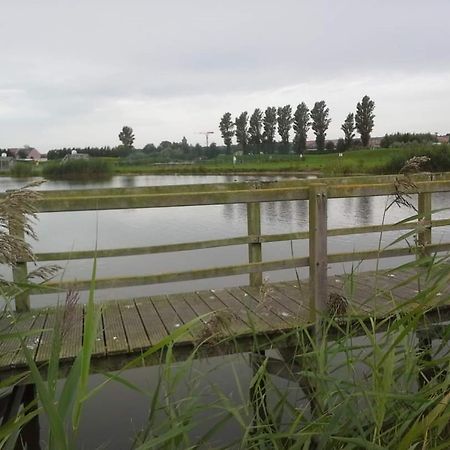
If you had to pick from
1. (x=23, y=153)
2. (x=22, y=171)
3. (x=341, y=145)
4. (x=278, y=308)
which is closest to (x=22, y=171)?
(x=22, y=171)

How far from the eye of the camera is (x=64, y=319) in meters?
1.27

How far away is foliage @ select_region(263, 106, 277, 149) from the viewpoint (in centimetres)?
7819

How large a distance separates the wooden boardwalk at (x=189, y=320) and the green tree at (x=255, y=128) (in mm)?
76326

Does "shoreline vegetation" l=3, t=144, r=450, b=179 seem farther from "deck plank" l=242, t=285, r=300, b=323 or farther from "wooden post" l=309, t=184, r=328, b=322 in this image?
"wooden post" l=309, t=184, r=328, b=322

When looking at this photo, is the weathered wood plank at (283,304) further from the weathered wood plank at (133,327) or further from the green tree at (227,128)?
the green tree at (227,128)

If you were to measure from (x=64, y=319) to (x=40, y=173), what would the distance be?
44.0m

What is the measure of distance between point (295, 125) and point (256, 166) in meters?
25.3

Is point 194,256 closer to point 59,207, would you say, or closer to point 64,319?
point 59,207

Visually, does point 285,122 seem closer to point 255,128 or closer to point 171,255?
point 255,128

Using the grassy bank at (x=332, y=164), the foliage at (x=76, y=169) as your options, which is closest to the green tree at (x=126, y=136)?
the grassy bank at (x=332, y=164)

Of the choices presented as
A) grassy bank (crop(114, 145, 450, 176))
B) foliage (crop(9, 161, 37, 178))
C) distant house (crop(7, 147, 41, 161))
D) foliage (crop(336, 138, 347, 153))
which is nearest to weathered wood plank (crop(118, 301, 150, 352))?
grassy bank (crop(114, 145, 450, 176))

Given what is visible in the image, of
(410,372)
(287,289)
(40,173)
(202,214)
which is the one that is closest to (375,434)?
(410,372)

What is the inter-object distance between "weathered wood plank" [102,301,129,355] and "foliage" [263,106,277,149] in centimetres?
7620

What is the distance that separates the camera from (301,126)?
75.2m
